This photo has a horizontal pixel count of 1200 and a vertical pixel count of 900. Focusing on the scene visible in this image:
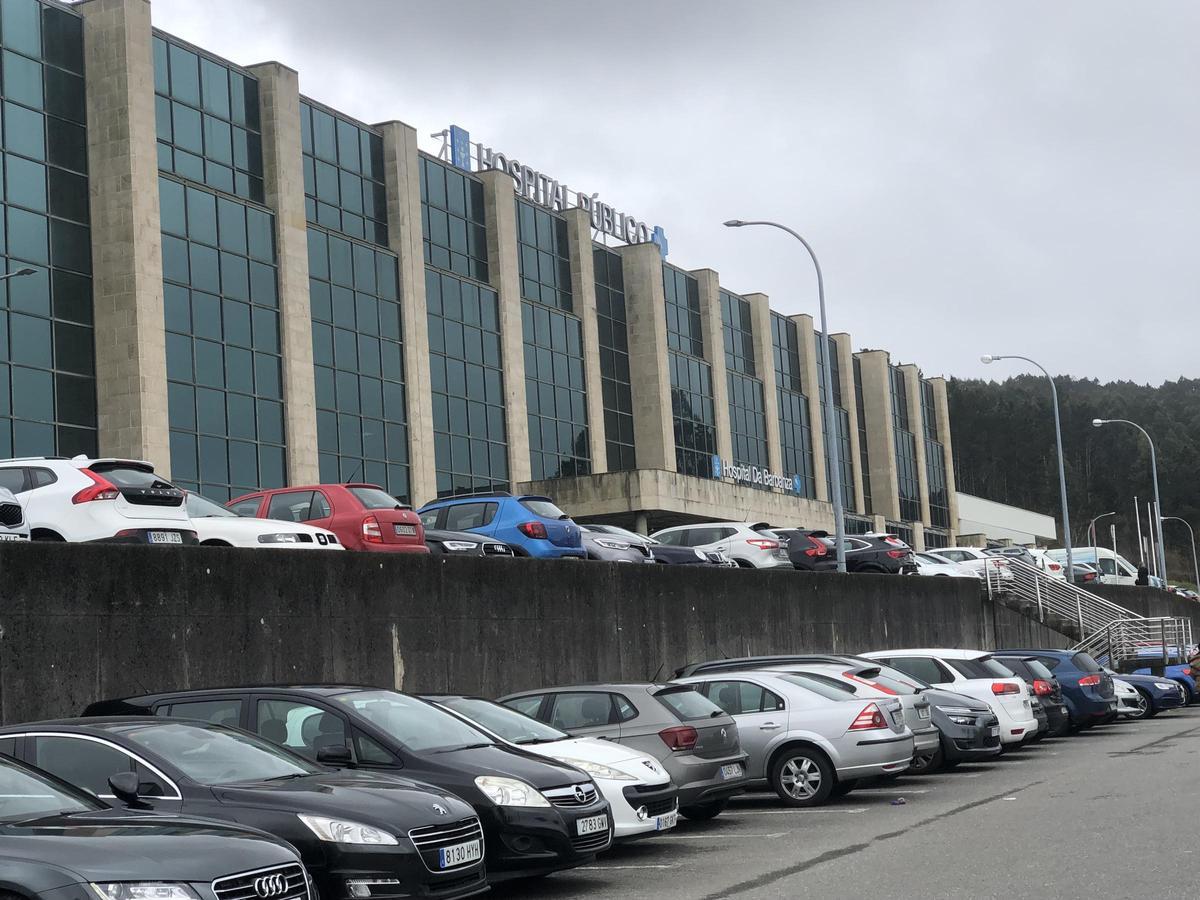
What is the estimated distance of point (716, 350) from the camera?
6353cm

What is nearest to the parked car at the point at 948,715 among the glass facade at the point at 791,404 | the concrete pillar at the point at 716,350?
the concrete pillar at the point at 716,350

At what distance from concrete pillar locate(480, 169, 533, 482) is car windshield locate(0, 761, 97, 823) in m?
42.0

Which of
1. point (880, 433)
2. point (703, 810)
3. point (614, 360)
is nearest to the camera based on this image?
point (703, 810)

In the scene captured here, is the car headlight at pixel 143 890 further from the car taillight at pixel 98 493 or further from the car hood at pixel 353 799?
the car taillight at pixel 98 493

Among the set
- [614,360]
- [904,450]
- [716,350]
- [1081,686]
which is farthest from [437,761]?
[904,450]

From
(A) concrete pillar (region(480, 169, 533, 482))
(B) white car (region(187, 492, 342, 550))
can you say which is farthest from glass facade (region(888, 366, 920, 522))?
(B) white car (region(187, 492, 342, 550))

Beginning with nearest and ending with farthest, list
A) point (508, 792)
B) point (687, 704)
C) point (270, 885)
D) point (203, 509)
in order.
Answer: point (270, 885) → point (508, 792) → point (687, 704) → point (203, 509)

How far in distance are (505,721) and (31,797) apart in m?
5.58

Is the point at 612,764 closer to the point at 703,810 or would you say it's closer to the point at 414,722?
the point at 414,722

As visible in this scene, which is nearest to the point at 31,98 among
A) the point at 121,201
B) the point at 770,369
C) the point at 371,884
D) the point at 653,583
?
the point at 121,201

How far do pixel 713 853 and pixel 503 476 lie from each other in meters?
37.5

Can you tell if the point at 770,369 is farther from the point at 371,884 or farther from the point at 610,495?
the point at 371,884

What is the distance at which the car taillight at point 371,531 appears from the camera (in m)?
19.6

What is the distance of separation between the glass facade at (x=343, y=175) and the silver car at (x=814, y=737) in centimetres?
2916
